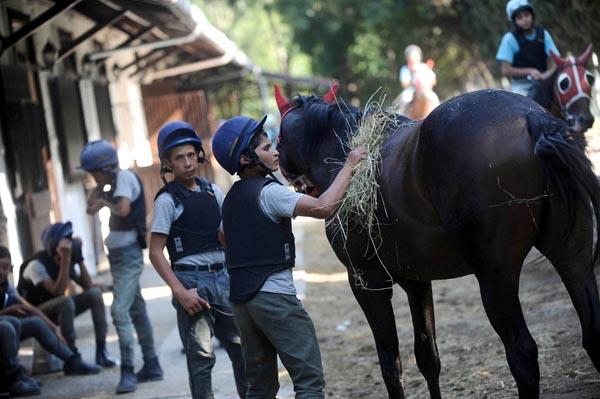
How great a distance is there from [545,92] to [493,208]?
12.2ft

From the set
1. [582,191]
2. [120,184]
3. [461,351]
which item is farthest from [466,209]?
[120,184]

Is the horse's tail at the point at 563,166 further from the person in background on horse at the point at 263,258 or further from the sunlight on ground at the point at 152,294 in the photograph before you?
the sunlight on ground at the point at 152,294

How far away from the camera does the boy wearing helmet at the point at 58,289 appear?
7.79 metres

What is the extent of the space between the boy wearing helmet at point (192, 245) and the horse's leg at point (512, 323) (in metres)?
1.60

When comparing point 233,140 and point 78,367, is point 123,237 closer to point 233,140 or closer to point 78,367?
point 78,367

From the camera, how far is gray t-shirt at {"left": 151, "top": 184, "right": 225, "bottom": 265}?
544cm

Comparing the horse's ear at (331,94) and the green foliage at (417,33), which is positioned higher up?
the green foliage at (417,33)

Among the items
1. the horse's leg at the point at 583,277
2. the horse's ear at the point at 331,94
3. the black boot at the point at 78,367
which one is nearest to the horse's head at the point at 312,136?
the horse's ear at the point at 331,94

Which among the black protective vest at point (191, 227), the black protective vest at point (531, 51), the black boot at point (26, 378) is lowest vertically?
the black boot at point (26, 378)

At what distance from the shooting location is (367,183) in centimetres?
488

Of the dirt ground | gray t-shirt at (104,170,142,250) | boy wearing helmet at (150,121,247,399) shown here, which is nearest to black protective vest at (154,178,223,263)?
boy wearing helmet at (150,121,247,399)

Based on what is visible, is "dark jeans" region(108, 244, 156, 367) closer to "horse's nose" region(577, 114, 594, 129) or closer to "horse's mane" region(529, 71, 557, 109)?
"horse's mane" region(529, 71, 557, 109)

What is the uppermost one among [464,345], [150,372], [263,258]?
[263,258]

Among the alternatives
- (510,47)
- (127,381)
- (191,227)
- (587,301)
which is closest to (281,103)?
(191,227)
